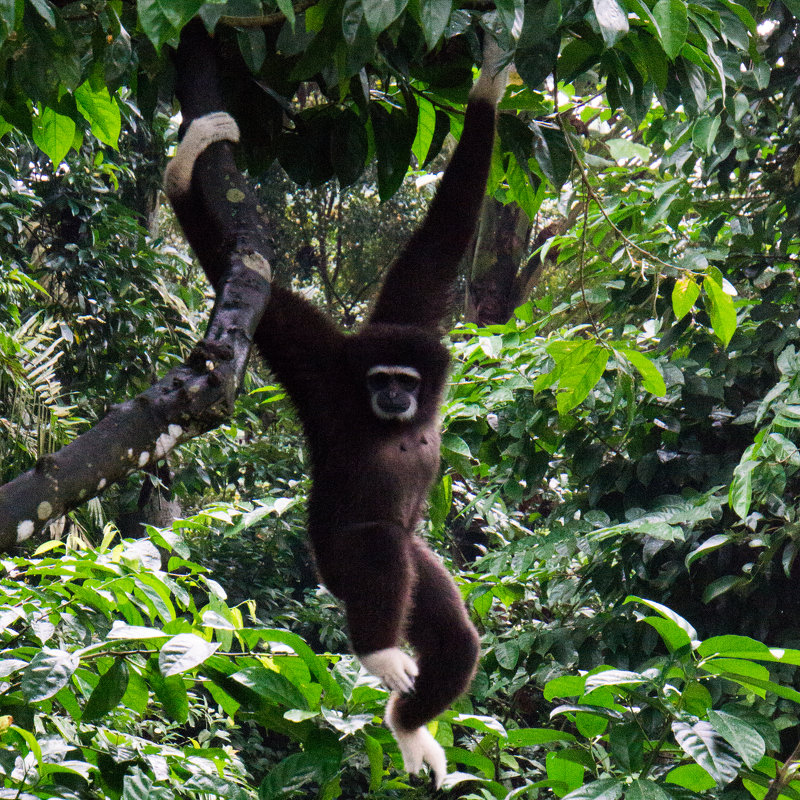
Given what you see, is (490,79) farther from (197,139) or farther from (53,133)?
(53,133)

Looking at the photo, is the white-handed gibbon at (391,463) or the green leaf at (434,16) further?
the white-handed gibbon at (391,463)

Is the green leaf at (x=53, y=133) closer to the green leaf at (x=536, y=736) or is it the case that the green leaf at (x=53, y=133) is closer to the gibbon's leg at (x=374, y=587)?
the gibbon's leg at (x=374, y=587)

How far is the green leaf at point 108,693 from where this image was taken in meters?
1.83

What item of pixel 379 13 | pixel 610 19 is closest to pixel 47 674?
pixel 379 13

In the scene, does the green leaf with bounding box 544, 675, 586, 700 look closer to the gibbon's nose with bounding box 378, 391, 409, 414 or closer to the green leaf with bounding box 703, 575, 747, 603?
the gibbon's nose with bounding box 378, 391, 409, 414

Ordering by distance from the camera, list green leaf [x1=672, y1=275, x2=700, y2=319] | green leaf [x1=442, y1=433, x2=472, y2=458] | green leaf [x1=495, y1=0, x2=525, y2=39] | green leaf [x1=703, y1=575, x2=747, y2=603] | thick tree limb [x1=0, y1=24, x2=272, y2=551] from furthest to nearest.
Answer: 1. green leaf [x1=703, y1=575, x2=747, y2=603]
2. green leaf [x1=442, y1=433, x2=472, y2=458]
3. green leaf [x1=672, y1=275, x2=700, y2=319]
4. green leaf [x1=495, y1=0, x2=525, y2=39]
5. thick tree limb [x1=0, y1=24, x2=272, y2=551]

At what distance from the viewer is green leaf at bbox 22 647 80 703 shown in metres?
1.71

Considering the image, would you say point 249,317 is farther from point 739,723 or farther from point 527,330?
point 527,330

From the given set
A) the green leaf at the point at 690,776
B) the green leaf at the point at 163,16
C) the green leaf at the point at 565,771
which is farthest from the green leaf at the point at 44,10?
the green leaf at the point at 690,776

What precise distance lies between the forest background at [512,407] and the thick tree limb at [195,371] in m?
0.24

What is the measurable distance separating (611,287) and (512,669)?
5.95ft

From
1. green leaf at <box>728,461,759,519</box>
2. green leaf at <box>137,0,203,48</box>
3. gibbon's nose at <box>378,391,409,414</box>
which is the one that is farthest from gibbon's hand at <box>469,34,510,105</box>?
green leaf at <box>728,461,759,519</box>

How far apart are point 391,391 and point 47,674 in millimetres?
1224

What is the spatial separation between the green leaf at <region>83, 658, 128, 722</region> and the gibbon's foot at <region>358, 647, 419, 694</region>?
700 mm
